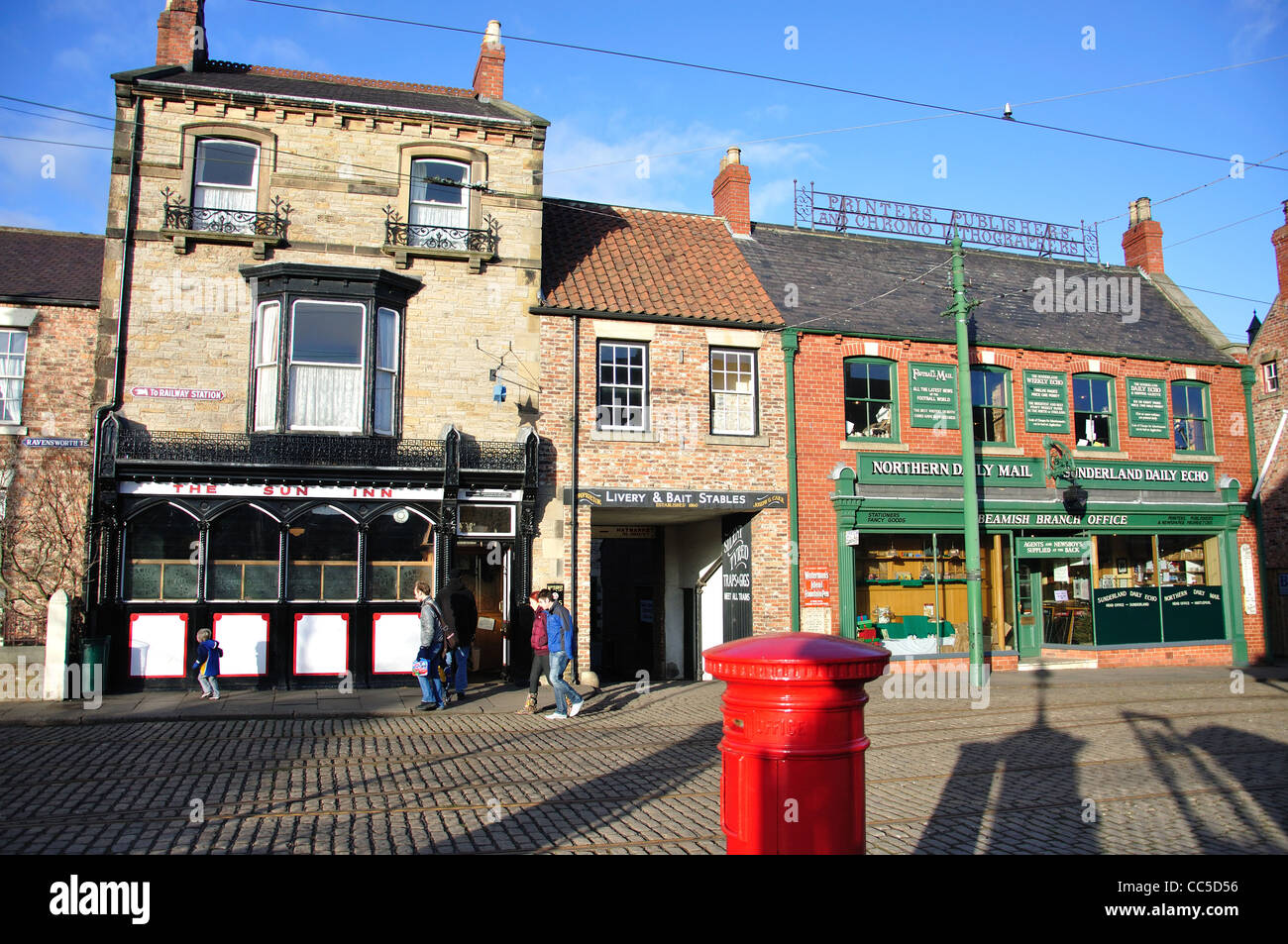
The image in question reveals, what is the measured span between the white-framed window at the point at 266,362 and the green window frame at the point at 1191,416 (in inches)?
768

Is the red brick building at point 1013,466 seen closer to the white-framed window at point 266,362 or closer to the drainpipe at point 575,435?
the drainpipe at point 575,435

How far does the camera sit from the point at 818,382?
18.7 metres

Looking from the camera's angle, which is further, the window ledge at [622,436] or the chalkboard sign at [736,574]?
the chalkboard sign at [736,574]

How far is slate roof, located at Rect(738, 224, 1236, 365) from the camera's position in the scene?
1981 cm

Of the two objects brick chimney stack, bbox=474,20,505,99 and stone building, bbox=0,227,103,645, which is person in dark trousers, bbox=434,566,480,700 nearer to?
stone building, bbox=0,227,103,645

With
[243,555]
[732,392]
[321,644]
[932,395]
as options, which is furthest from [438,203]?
[932,395]

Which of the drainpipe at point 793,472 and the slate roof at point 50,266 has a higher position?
the slate roof at point 50,266

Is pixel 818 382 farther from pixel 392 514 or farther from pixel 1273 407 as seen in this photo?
pixel 1273 407

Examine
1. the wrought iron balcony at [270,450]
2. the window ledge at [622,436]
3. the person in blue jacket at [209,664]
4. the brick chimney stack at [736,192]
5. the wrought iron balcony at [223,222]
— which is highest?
the brick chimney stack at [736,192]

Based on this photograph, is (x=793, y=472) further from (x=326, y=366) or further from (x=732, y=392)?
(x=326, y=366)

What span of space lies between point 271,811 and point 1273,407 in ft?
78.7

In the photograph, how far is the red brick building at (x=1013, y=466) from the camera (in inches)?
733

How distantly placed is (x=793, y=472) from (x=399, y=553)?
758 centimetres

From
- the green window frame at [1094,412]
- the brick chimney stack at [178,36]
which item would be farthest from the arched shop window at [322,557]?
the green window frame at [1094,412]
